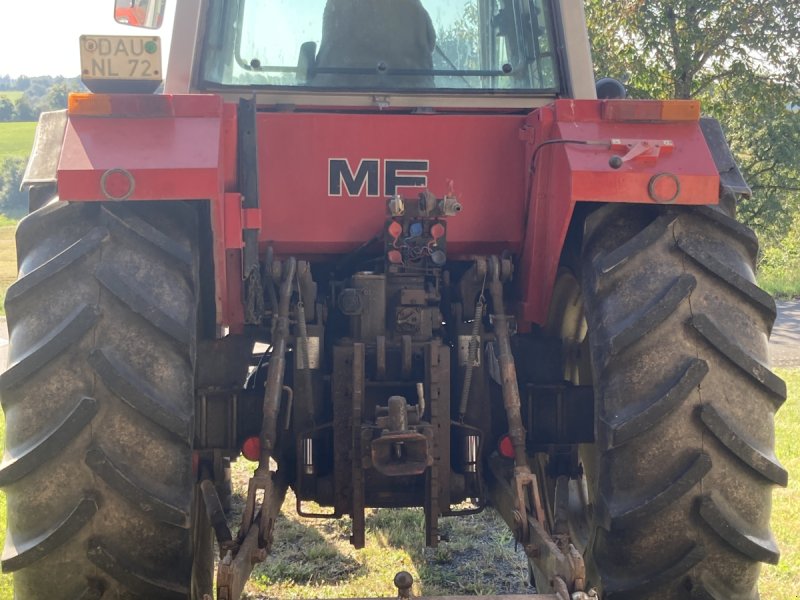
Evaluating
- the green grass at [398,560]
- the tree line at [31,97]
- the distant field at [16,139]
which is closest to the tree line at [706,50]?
the green grass at [398,560]

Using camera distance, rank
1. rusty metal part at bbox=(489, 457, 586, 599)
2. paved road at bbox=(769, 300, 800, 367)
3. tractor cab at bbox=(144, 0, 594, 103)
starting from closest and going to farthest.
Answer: rusty metal part at bbox=(489, 457, 586, 599)
tractor cab at bbox=(144, 0, 594, 103)
paved road at bbox=(769, 300, 800, 367)

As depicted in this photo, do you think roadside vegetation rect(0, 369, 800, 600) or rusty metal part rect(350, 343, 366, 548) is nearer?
rusty metal part rect(350, 343, 366, 548)

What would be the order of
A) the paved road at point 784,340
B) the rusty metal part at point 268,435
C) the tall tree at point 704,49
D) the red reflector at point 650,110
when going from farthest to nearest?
1. the tall tree at point 704,49
2. the paved road at point 784,340
3. the red reflector at point 650,110
4. the rusty metal part at point 268,435

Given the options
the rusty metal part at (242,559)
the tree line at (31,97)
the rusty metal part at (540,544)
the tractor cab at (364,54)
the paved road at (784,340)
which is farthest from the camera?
the tree line at (31,97)

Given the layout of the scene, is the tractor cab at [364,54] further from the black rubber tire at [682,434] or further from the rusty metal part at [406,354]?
the black rubber tire at [682,434]

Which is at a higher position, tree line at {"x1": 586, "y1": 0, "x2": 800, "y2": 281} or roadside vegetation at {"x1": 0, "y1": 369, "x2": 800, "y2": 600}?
tree line at {"x1": 586, "y1": 0, "x2": 800, "y2": 281}

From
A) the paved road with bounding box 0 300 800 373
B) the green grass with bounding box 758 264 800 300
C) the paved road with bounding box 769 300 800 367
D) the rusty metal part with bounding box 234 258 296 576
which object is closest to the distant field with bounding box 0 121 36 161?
the green grass with bounding box 758 264 800 300

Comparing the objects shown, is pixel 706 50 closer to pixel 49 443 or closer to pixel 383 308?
pixel 383 308

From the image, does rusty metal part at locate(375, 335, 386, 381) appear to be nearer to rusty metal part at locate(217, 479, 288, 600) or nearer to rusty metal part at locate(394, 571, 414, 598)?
rusty metal part at locate(217, 479, 288, 600)

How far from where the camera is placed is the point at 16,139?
74.0 m

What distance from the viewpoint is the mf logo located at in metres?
3.45

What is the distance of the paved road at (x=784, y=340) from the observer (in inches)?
430

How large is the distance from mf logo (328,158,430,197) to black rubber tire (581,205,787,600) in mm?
916

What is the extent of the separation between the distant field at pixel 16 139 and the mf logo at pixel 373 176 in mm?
71128
